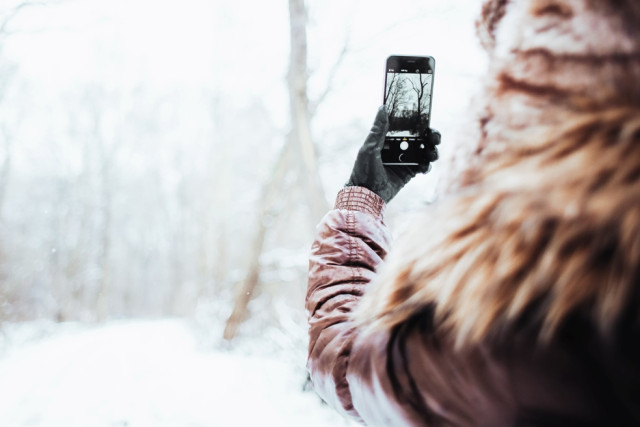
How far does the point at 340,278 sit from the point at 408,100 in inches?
18.4

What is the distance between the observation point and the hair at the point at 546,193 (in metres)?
0.27

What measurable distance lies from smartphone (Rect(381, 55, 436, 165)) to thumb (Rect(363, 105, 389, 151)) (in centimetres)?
4

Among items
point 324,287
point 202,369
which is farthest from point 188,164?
point 324,287

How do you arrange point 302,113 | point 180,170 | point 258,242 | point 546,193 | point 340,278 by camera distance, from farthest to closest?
point 180,170 < point 258,242 < point 302,113 < point 340,278 < point 546,193

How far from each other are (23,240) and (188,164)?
310cm

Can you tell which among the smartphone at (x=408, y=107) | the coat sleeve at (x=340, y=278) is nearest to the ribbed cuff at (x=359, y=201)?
the coat sleeve at (x=340, y=278)

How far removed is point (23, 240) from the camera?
683 cm

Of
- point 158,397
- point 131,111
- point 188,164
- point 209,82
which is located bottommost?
point 188,164

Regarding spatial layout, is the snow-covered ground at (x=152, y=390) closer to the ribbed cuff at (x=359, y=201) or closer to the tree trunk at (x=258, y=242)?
the tree trunk at (x=258, y=242)

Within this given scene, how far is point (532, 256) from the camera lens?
0.29m

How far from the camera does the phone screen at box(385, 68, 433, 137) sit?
80 centimetres

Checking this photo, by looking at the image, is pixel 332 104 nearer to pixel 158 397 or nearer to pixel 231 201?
pixel 158 397

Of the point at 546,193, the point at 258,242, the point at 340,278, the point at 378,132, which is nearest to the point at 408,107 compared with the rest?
the point at 378,132

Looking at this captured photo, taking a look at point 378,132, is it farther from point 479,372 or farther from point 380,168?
point 479,372
